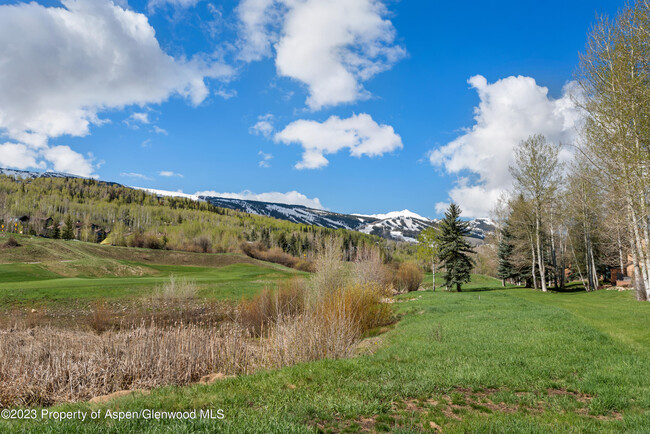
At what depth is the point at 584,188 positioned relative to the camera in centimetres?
3048

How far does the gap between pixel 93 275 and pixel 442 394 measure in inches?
2001

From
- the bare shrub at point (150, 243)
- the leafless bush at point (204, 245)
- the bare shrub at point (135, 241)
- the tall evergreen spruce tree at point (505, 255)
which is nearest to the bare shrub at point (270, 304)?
the tall evergreen spruce tree at point (505, 255)

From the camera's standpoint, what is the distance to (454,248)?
34.7 m

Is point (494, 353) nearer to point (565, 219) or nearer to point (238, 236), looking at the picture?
point (565, 219)

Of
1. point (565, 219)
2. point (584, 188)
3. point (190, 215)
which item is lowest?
point (565, 219)

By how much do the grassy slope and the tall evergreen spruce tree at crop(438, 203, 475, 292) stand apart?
19.6 meters

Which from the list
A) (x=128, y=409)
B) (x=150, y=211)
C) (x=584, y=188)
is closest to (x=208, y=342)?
(x=128, y=409)

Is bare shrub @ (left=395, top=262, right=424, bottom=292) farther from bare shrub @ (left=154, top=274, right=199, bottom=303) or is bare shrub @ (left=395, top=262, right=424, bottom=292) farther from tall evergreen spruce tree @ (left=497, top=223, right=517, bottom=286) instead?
bare shrub @ (left=154, top=274, right=199, bottom=303)

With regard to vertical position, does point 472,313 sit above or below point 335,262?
below

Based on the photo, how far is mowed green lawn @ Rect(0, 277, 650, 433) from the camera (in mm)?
4691

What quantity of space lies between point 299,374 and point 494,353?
5385 millimetres

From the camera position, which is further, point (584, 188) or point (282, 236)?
point (282, 236)

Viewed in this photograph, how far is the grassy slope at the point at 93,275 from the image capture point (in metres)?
26.9

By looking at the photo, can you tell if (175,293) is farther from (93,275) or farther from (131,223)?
(131,223)
